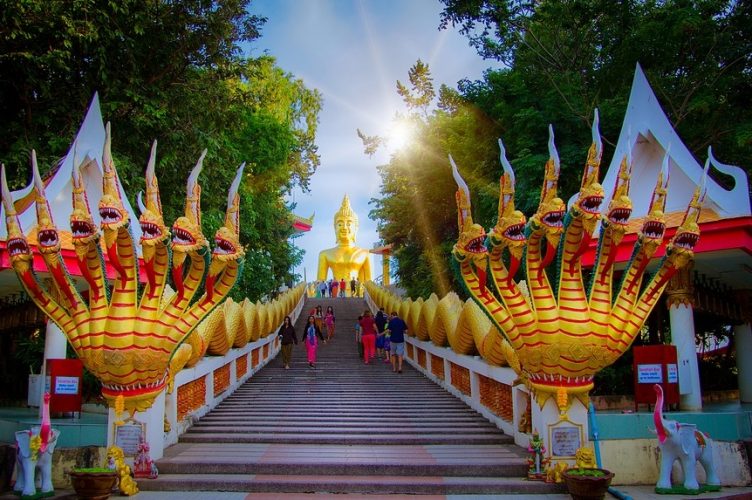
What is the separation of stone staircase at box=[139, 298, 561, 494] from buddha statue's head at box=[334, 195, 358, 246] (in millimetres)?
32076

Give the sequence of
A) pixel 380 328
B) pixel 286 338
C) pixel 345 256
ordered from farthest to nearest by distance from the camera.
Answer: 1. pixel 345 256
2. pixel 380 328
3. pixel 286 338

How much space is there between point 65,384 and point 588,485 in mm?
6913

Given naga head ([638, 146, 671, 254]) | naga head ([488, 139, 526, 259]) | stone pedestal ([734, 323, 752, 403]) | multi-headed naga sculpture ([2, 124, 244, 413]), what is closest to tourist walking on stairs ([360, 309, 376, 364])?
stone pedestal ([734, 323, 752, 403])

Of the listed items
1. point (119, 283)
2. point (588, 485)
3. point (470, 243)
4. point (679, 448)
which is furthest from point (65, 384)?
point (679, 448)

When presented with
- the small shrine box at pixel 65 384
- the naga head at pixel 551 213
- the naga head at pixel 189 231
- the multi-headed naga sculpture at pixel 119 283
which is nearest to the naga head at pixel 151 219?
the multi-headed naga sculpture at pixel 119 283

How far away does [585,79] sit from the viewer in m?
18.0

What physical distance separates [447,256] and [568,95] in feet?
27.2

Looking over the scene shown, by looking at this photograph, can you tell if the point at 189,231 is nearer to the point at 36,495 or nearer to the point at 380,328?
the point at 36,495

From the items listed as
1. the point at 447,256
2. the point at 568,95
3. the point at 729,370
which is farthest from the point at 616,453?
the point at 447,256

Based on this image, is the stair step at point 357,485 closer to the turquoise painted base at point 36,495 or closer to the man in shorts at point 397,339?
the turquoise painted base at point 36,495

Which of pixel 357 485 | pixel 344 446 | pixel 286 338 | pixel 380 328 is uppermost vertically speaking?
pixel 380 328

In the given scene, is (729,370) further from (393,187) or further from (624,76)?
(393,187)

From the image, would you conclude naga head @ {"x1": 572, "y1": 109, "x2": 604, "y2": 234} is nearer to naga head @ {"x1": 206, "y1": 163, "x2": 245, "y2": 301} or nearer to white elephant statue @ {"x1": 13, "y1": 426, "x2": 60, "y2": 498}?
naga head @ {"x1": 206, "y1": 163, "x2": 245, "y2": 301}

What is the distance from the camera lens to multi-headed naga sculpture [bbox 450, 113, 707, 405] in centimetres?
810
